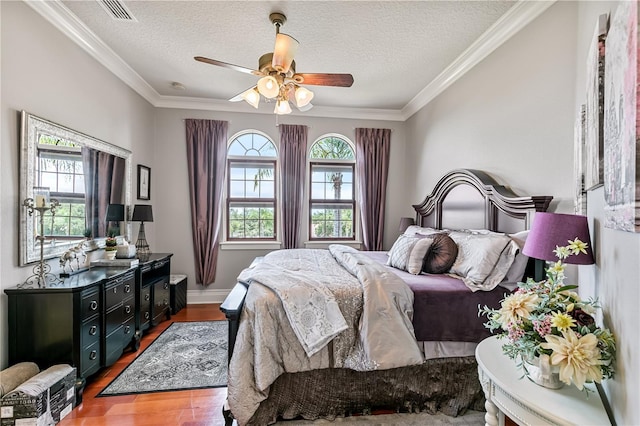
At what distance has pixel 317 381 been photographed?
6.36 ft

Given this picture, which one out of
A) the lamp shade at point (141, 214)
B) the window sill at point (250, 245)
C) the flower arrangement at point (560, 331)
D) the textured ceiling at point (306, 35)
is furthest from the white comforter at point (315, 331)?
the window sill at point (250, 245)

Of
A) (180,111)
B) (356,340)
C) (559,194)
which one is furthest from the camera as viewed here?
(180,111)

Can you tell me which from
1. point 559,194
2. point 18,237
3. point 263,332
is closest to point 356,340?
point 263,332

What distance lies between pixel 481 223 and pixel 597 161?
154 cm

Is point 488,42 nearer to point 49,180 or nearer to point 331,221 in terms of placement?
point 331,221

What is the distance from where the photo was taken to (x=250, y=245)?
453 centimetres

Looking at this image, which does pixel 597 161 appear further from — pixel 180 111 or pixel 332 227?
pixel 180 111

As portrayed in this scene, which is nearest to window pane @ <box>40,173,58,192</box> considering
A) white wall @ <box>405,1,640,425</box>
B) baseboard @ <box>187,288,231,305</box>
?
Answer: baseboard @ <box>187,288,231,305</box>

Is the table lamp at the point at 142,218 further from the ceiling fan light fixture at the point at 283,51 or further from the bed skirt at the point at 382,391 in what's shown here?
the bed skirt at the point at 382,391

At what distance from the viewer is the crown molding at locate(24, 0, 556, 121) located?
2287 mm

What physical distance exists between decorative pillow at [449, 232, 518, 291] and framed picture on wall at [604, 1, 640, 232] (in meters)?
1.12

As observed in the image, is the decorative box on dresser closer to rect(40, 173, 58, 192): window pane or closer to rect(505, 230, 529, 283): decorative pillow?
rect(40, 173, 58, 192): window pane

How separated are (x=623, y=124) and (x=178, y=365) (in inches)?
127

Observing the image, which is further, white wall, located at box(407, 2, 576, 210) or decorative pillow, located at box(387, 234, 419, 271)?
decorative pillow, located at box(387, 234, 419, 271)
